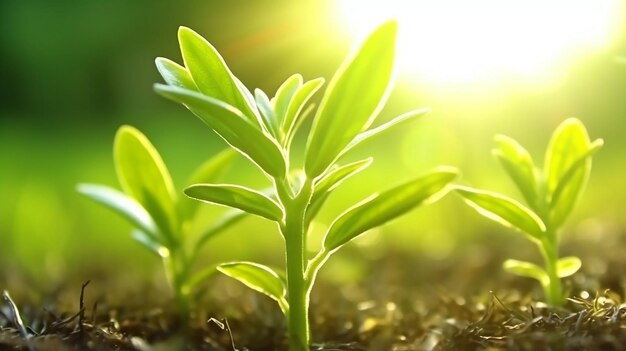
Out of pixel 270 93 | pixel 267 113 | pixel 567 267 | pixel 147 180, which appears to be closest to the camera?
pixel 267 113

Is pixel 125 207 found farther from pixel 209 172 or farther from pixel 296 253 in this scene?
pixel 296 253

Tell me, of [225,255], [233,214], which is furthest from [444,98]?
[233,214]

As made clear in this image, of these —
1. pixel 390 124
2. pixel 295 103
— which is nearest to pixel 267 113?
pixel 295 103

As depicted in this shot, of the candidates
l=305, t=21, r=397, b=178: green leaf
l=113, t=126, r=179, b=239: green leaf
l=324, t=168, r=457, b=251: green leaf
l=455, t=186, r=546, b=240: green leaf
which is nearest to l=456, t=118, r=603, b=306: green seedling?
l=455, t=186, r=546, b=240: green leaf

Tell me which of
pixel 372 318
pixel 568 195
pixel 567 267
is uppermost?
pixel 568 195

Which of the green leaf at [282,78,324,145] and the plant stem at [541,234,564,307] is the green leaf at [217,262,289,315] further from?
the plant stem at [541,234,564,307]

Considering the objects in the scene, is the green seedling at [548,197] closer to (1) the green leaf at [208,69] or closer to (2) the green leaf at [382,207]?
(2) the green leaf at [382,207]

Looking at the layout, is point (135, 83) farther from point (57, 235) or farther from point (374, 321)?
point (374, 321)
